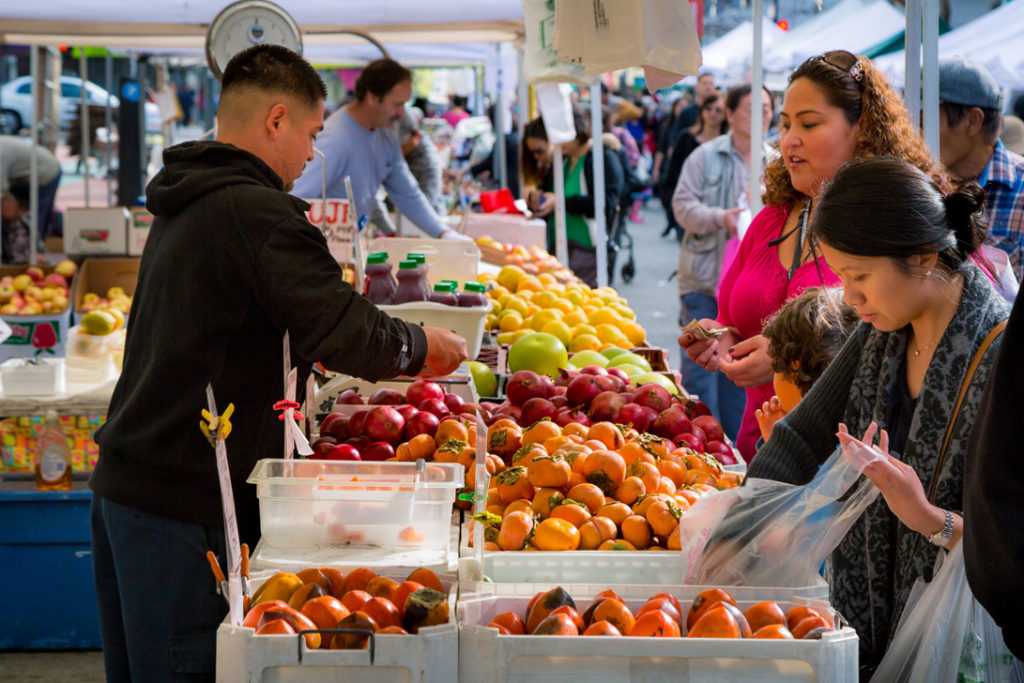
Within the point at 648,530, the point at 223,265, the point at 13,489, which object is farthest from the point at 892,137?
the point at 13,489

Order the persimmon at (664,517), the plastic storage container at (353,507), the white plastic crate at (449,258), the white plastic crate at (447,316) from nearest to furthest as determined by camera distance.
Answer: the plastic storage container at (353,507), the persimmon at (664,517), the white plastic crate at (447,316), the white plastic crate at (449,258)

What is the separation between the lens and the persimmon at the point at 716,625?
159cm

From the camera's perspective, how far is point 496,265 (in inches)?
257

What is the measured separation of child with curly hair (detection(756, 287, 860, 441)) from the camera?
244 centimetres

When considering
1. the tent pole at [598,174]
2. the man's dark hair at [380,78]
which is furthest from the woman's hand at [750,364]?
the man's dark hair at [380,78]

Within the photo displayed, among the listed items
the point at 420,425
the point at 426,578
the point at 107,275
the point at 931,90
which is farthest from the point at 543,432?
the point at 107,275

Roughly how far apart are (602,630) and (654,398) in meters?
1.47

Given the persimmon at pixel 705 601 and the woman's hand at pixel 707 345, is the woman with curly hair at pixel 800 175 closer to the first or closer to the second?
the woman's hand at pixel 707 345

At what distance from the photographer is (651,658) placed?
1587 millimetres

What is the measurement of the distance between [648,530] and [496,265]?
4535mm

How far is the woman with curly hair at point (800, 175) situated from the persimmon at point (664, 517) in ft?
2.76

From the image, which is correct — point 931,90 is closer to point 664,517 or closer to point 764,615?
point 664,517

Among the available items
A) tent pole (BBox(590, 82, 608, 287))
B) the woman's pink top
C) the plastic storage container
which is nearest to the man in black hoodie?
the plastic storage container

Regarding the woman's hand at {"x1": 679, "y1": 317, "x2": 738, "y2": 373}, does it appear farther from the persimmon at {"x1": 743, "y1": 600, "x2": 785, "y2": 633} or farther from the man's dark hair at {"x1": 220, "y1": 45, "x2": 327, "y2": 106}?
the persimmon at {"x1": 743, "y1": 600, "x2": 785, "y2": 633}
